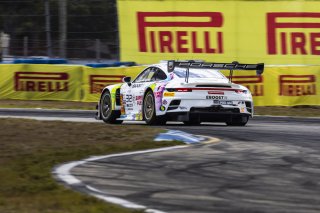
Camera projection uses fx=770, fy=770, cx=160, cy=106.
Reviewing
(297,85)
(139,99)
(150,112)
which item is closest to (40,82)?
(297,85)

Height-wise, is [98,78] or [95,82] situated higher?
[98,78]

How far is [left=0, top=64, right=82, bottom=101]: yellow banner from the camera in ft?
84.8

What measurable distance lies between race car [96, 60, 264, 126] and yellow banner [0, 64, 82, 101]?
10899mm

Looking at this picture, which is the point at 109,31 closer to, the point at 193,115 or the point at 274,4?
the point at 274,4

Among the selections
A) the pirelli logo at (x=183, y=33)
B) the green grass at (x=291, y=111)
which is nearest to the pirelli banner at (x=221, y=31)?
the pirelli logo at (x=183, y=33)

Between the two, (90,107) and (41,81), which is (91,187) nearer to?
(90,107)

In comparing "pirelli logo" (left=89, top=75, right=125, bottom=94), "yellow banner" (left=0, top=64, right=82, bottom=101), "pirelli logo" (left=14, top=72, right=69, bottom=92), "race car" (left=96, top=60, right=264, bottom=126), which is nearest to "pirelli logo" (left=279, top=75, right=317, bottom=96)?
"pirelli logo" (left=89, top=75, right=125, bottom=94)

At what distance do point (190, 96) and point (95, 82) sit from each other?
11.6 meters

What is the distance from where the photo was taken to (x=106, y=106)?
16.1 meters

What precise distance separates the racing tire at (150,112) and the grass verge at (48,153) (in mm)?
1391

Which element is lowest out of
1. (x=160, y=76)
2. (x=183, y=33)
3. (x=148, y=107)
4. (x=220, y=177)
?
(x=220, y=177)

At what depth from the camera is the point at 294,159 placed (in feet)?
29.8

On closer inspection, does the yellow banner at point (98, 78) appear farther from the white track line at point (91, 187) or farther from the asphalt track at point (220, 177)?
the white track line at point (91, 187)

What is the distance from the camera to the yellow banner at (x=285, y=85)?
2228 centimetres
